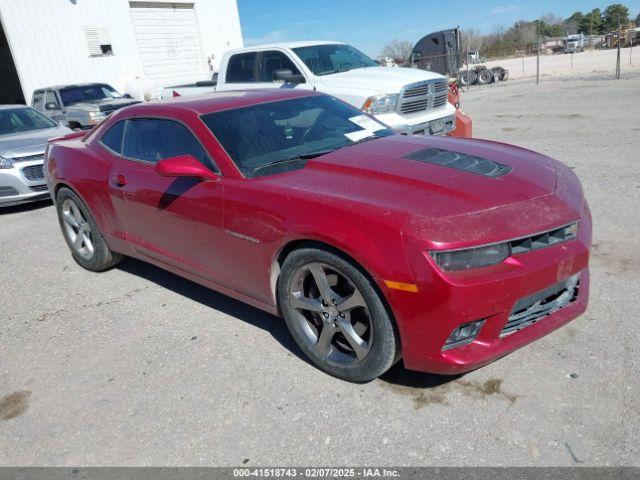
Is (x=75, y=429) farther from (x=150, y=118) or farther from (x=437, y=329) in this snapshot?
(x=150, y=118)

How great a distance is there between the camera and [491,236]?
2588 mm

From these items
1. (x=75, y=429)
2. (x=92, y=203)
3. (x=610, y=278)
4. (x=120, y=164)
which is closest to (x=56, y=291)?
(x=92, y=203)

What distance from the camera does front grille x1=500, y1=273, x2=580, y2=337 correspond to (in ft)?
8.95

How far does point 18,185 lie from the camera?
7.81 m

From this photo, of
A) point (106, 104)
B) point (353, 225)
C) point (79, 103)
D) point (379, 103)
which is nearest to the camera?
point (353, 225)

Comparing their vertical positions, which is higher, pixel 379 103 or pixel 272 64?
pixel 272 64

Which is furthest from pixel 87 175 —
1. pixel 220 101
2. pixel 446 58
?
pixel 446 58

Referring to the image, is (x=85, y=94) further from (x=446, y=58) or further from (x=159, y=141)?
(x=446, y=58)

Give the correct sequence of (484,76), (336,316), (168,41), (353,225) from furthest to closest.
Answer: (484,76)
(168,41)
(336,316)
(353,225)

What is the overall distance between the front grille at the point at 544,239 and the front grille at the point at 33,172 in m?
7.40

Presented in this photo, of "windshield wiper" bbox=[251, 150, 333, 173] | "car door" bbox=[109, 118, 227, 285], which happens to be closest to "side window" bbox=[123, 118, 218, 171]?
"car door" bbox=[109, 118, 227, 285]

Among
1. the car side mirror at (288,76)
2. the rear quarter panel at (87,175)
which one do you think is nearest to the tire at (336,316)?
the rear quarter panel at (87,175)

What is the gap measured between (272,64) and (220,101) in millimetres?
5435

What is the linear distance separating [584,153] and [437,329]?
6566mm
